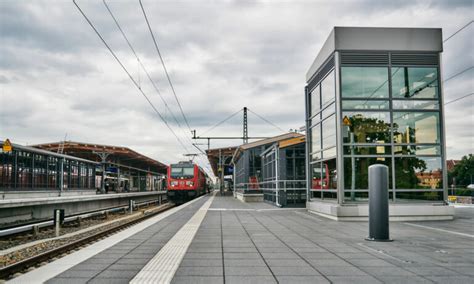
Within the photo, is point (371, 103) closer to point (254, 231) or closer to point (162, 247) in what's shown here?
point (254, 231)

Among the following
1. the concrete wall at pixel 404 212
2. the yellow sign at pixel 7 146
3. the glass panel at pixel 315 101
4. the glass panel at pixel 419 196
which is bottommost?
the concrete wall at pixel 404 212

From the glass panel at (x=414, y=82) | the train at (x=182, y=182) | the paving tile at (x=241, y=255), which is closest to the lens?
the paving tile at (x=241, y=255)

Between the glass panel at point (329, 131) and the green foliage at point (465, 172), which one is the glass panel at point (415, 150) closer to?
the glass panel at point (329, 131)

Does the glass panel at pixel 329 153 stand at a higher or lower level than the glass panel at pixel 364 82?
lower

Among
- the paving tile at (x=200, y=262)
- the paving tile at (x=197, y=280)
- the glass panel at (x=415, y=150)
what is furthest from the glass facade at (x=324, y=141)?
the paving tile at (x=197, y=280)

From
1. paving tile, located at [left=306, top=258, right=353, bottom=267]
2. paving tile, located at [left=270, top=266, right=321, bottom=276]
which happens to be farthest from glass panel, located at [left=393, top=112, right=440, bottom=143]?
paving tile, located at [left=270, top=266, right=321, bottom=276]

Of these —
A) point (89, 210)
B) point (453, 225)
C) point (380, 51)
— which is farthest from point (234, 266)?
point (89, 210)

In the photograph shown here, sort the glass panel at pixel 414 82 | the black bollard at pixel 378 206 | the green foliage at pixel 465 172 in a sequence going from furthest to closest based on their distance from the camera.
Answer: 1. the green foliage at pixel 465 172
2. the glass panel at pixel 414 82
3. the black bollard at pixel 378 206

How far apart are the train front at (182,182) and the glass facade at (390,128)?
17917mm

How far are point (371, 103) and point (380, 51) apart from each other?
1774 mm

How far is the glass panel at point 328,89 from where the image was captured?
1407cm

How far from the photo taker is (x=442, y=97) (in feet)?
44.4

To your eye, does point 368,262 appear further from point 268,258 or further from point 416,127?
point 416,127

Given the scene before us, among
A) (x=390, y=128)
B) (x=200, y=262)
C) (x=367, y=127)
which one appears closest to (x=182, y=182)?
(x=367, y=127)
